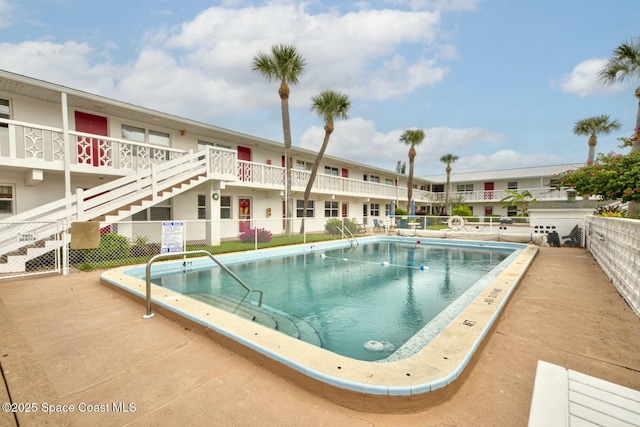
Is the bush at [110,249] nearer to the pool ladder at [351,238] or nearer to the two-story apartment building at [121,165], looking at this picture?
the two-story apartment building at [121,165]

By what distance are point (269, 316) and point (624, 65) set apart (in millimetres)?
22147

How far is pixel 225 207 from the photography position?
16.2 metres

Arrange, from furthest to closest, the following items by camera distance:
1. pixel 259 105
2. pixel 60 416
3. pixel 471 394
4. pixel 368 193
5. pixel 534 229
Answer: pixel 368 193, pixel 259 105, pixel 534 229, pixel 471 394, pixel 60 416

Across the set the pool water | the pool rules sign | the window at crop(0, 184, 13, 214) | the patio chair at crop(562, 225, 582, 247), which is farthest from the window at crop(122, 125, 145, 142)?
the patio chair at crop(562, 225, 582, 247)

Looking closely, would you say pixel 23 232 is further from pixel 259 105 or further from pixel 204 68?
pixel 259 105

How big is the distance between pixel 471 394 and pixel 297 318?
11.9 ft

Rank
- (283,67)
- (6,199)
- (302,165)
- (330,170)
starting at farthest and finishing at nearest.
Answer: (330,170) < (302,165) < (283,67) < (6,199)

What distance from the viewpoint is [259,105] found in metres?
19.6

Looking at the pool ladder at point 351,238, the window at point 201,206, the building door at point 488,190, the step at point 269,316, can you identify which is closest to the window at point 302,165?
the pool ladder at point 351,238

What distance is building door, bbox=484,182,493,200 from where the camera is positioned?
3512cm

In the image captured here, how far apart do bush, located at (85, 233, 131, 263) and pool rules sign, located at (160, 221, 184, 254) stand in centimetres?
138

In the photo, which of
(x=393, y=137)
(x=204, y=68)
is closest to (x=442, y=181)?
(x=393, y=137)

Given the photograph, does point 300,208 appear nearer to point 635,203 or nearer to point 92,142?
point 92,142

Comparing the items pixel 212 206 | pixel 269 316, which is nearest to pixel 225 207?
pixel 212 206
